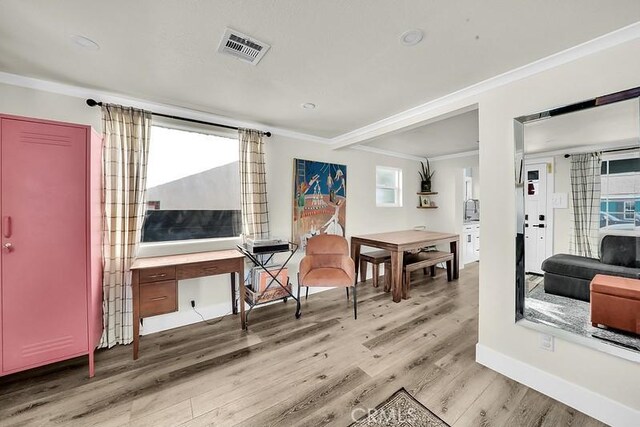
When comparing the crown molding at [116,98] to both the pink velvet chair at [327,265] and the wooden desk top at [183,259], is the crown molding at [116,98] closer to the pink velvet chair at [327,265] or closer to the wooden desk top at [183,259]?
the wooden desk top at [183,259]

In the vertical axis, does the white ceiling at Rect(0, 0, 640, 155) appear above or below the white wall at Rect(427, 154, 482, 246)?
above

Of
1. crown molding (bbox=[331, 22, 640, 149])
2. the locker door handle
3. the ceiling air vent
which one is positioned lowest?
the locker door handle

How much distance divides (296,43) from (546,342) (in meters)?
2.70

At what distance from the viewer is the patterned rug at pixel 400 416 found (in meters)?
1.51

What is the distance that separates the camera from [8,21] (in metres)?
1.43

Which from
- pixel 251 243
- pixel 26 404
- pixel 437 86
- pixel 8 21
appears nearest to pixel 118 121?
pixel 8 21

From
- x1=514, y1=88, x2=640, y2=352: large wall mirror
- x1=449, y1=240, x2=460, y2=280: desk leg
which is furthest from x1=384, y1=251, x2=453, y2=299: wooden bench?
x1=514, y1=88, x2=640, y2=352: large wall mirror

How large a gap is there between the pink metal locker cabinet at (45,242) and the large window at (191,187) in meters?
0.74

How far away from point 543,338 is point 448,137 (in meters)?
2.97

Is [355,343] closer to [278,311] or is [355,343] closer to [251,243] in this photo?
[278,311]

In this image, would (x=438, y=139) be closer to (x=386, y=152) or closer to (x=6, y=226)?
(x=386, y=152)

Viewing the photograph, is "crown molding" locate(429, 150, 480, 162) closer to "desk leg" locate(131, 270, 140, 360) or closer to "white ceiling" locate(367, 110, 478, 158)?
"white ceiling" locate(367, 110, 478, 158)

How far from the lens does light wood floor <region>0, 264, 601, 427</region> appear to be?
158cm

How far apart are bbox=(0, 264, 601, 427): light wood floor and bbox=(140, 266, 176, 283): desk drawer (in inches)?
26.9
